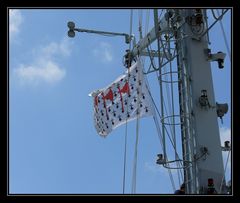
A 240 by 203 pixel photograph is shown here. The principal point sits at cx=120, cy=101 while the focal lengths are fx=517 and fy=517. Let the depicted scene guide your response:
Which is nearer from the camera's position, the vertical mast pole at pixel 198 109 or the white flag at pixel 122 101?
the vertical mast pole at pixel 198 109

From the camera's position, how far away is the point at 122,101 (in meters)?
14.3

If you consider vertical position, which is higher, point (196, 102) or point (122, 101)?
point (122, 101)

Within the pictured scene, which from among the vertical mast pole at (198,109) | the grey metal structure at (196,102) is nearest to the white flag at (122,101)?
the grey metal structure at (196,102)

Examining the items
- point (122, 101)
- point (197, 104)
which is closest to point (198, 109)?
point (197, 104)

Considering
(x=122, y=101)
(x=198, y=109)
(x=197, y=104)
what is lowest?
(x=198, y=109)

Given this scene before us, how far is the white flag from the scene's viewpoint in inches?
511

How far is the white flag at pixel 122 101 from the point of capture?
1297cm

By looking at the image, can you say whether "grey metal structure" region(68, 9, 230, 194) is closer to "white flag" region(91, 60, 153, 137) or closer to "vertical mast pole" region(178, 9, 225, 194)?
"vertical mast pole" region(178, 9, 225, 194)

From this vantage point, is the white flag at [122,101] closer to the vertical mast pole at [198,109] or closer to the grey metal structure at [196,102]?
the grey metal structure at [196,102]

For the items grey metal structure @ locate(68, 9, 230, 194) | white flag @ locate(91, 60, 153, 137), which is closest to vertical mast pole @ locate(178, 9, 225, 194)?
grey metal structure @ locate(68, 9, 230, 194)

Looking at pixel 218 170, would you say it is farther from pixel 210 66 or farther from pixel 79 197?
pixel 79 197

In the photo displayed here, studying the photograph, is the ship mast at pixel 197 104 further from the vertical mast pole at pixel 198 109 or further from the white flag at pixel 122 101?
the white flag at pixel 122 101

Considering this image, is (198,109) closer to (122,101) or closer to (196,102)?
(196,102)

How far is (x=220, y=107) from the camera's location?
36.5ft
